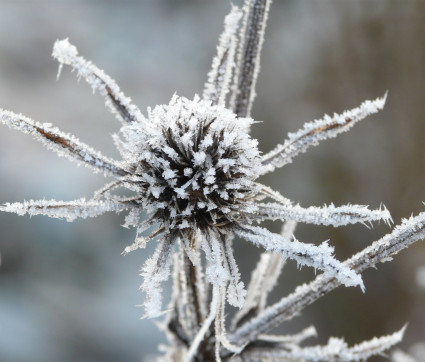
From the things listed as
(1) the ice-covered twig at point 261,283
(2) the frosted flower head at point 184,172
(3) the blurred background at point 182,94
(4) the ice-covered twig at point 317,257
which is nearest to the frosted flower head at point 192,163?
(2) the frosted flower head at point 184,172

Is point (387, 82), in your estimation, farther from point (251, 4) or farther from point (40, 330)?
point (40, 330)

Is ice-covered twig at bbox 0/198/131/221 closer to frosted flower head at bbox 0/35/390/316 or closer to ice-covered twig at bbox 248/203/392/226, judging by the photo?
frosted flower head at bbox 0/35/390/316

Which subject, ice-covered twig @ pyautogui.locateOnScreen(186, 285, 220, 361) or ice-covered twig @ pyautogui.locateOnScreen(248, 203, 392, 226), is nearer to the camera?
ice-covered twig @ pyautogui.locateOnScreen(248, 203, 392, 226)

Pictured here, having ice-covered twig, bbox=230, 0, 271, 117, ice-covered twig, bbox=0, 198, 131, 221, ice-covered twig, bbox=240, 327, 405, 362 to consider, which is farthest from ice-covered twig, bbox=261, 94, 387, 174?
ice-covered twig, bbox=240, 327, 405, 362

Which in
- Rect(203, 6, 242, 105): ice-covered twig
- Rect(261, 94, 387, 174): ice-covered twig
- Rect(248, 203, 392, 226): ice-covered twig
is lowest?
Rect(248, 203, 392, 226): ice-covered twig

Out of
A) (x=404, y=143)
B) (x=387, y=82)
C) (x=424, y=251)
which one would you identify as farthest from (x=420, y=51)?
(x=424, y=251)

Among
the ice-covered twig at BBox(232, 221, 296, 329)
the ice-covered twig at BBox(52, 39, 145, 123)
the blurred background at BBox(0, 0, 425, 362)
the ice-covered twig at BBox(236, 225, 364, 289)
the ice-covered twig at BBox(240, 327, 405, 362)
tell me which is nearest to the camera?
the ice-covered twig at BBox(236, 225, 364, 289)
